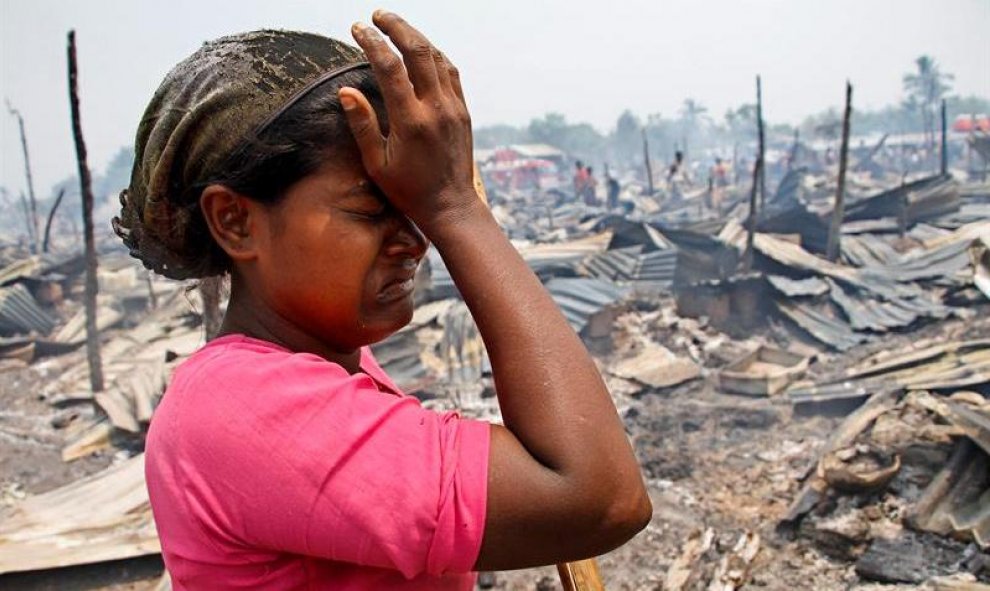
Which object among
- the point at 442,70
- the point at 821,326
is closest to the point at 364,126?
the point at 442,70

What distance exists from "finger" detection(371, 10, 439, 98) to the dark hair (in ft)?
0.28

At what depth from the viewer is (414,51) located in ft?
3.15

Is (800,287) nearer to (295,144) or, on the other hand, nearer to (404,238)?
(404,238)

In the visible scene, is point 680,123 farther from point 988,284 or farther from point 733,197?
point 988,284

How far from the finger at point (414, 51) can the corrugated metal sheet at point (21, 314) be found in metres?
17.2

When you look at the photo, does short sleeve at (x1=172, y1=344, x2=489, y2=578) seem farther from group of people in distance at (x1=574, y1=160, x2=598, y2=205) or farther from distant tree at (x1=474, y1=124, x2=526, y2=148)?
distant tree at (x1=474, y1=124, x2=526, y2=148)

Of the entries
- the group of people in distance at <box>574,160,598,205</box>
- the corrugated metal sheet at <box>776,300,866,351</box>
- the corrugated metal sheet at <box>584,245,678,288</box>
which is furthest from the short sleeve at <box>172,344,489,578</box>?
the group of people in distance at <box>574,160,598,205</box>

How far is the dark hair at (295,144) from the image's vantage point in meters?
0.98

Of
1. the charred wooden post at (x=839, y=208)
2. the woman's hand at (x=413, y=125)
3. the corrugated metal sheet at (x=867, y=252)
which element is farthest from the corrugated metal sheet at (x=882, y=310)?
the woman's hand at (x=413, y=125)

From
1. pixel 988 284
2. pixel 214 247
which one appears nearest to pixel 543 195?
pixel 988 284

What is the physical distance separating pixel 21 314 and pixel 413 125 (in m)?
17.7

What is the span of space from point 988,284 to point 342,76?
32.3 feet

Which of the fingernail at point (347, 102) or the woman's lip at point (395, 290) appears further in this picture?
the woman's lip at point (395, 290)

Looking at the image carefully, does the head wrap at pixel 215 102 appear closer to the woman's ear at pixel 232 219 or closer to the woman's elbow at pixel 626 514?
the woman's ear at pixel 232 219
